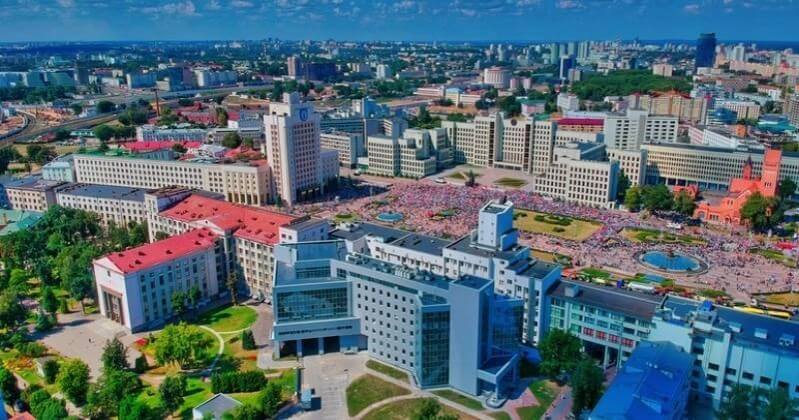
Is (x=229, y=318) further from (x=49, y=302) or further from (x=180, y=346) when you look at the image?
(x=49, y=302)

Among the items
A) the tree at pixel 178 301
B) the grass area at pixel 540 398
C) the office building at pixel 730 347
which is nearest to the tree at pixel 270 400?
the grass area at pixel 540 398

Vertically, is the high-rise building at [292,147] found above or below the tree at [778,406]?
above

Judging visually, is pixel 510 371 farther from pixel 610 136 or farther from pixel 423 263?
pixel 610 136

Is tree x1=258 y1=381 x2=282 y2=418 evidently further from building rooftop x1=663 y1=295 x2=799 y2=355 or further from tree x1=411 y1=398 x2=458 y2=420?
building rooftop x1=663 y1=295 x2=799 y2=355

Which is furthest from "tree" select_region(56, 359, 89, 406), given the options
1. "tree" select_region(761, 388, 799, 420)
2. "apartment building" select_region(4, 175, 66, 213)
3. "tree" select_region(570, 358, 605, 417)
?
"apartment building" select_region(4, 175, 66, 213)

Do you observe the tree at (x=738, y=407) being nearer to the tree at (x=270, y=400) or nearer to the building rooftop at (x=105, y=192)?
the tree at (x=270, y=400)

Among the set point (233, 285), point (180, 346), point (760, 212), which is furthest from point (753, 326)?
point (233, 285)
